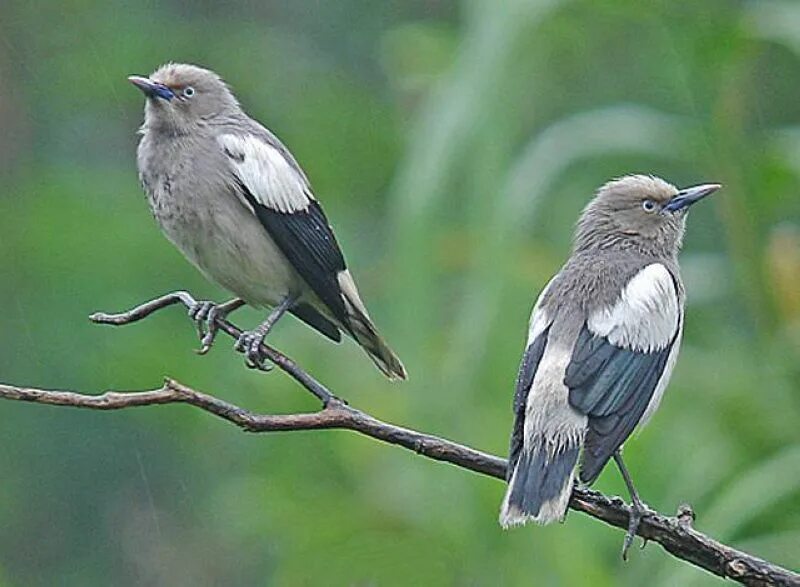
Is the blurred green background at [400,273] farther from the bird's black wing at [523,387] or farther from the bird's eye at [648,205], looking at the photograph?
the bird's black wing at [523,387]

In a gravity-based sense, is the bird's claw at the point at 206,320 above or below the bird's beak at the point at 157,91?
below

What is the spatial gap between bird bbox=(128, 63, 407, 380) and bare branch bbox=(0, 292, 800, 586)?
117 cm

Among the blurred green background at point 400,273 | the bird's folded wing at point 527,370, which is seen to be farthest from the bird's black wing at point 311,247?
the bird's folded wing at point 527,370

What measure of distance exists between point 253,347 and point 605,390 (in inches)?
30.2

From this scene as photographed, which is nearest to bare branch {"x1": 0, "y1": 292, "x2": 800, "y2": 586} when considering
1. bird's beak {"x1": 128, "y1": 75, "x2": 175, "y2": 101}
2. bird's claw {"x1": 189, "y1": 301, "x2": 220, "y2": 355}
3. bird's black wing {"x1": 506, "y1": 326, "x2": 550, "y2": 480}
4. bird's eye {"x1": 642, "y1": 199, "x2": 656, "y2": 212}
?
bird's black wing {"x1": 506, "y1": 326, "x2": 550, "y2": 480}

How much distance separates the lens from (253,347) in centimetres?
405

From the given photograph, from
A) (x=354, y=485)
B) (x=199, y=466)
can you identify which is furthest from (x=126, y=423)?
(x=354, y=485)

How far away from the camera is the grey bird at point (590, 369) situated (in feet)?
11.5

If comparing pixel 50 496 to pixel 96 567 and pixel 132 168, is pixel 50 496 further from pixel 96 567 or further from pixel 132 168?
pixel 132 168

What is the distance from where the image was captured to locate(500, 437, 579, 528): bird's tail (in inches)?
Answer: 136

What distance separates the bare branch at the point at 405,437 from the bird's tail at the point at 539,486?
12 cm

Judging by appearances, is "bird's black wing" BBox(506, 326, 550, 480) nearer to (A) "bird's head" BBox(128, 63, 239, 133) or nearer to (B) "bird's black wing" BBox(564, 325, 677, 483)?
(B) "bird's black wing" BBox(564, 325, 677, 483)

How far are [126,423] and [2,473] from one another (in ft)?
2.43

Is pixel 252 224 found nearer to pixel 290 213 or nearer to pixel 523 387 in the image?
pixel 290 213
